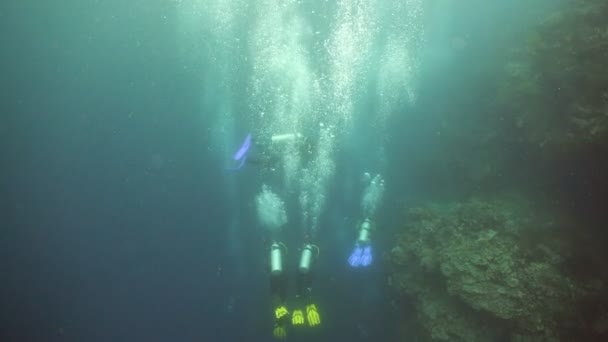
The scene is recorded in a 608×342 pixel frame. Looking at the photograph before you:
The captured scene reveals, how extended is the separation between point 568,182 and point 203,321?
11.4 m

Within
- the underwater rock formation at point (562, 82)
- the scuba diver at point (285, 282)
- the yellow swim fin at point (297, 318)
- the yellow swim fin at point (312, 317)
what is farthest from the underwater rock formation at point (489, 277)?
the yellow swim fin at point (297, 318)

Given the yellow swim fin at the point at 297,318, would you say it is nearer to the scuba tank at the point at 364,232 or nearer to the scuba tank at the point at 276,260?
the scuba tank at the point at 276,260

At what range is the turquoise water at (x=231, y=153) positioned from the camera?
1032 centimetres

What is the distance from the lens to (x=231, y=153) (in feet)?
58.1

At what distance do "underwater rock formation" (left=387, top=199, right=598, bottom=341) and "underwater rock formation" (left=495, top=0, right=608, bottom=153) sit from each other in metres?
1.87

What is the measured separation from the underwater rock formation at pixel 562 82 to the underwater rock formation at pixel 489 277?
1.87 meters

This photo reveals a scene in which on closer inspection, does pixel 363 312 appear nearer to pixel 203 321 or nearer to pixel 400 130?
pixel 203 321

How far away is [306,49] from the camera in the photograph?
54.2ft

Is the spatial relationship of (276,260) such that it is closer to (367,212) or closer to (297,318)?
(297,318)

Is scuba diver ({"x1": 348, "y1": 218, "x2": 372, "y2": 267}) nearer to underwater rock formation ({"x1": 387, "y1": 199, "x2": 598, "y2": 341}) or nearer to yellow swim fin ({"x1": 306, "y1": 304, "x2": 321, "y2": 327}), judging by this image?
underwater rock formation ({"x1": 387, "y1": 199, "x2": 598, "y2": 341})

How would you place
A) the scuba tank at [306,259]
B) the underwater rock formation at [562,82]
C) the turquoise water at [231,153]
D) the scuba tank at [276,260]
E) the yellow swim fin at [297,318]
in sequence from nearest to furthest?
the yellow swim fin at [297,318], the scuba tank at [276,260], the scuba tank at [306,259], the underwater rock formation at [562,82], the turquoise water at [231,153]

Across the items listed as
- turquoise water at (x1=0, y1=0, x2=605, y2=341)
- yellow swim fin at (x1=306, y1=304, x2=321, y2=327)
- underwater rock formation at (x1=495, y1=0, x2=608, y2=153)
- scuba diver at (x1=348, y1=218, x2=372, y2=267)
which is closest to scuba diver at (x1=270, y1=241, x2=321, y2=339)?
yellow swim fin at (x1=306, y1=304, x2=321, y2=327)

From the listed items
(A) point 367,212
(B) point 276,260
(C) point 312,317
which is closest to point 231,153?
(A) point 367,212

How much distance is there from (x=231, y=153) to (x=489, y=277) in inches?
547
